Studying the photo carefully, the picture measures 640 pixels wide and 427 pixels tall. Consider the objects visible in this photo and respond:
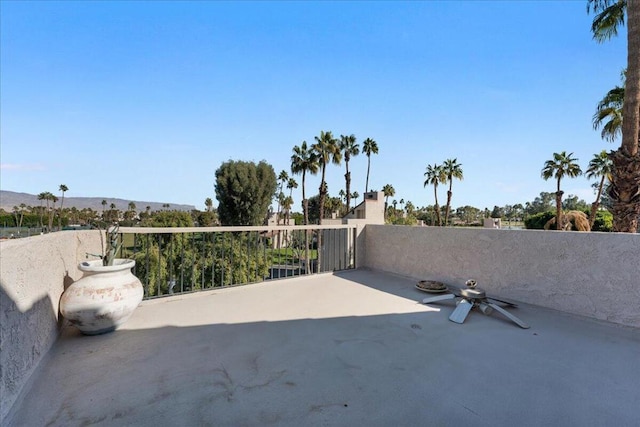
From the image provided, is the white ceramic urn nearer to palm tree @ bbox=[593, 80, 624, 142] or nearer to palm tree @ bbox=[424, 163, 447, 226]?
palm tree @ bbox=[593, 80, 624, 142]

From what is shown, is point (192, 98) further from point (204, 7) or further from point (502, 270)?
point (502, 270)

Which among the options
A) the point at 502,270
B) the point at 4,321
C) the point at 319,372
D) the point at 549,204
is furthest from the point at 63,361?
the point at 549,204

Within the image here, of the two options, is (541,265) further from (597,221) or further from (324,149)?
(597,221)

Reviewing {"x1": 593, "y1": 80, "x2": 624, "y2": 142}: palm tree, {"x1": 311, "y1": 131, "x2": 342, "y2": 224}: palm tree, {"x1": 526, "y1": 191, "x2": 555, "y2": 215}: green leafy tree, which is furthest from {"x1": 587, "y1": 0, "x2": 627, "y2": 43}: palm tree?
{"x1": 526, "y1": 191, "x2": 555, "y2": 215}: green leafy tree

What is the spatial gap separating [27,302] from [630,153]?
24.7 feet

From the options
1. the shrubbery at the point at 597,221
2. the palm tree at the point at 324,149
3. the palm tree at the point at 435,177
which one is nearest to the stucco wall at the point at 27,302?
the palm tree at the point at 324,149

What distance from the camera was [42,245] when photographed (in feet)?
6.39

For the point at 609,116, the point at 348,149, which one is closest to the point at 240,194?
the point at 348,149

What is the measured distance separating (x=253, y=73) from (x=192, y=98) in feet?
6.69

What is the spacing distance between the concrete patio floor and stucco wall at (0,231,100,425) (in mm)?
146

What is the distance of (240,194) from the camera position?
53.1ft

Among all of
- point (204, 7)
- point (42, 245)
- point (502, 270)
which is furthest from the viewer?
point (204, 7)

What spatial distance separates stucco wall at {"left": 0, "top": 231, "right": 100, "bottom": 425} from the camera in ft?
4.51

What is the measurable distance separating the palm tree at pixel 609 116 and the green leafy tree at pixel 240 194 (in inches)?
583
